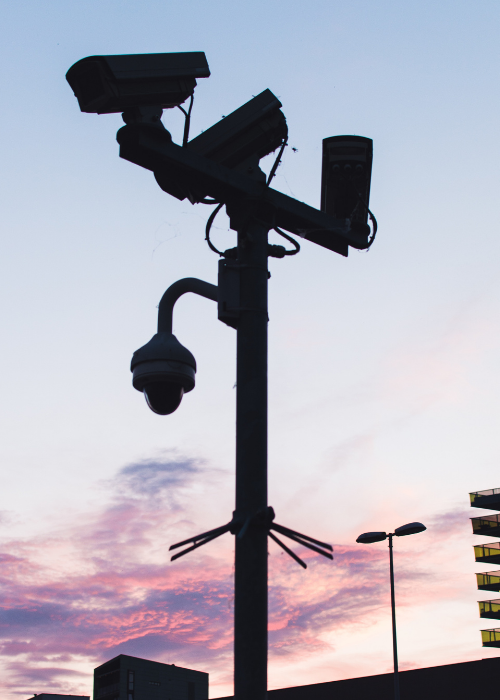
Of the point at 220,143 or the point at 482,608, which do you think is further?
the point at 482,608

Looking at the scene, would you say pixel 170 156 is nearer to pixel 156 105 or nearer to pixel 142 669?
pixel 156 105

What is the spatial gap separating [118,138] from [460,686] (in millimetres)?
35079

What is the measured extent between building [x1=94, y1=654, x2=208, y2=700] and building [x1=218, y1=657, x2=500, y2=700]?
71270 mm

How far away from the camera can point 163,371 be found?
482 centimetres

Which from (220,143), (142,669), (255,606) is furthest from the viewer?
(142,669)

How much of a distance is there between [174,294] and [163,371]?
556 mm

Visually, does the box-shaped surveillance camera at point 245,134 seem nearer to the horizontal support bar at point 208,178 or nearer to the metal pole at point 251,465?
the horizontal support bar at point 208,178

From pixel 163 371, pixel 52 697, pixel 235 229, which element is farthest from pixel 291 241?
pixel 52 697

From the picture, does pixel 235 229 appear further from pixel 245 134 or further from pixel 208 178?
pixel 245 134

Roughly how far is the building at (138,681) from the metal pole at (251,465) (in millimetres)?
107096

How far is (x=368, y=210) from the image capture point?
5637 mm

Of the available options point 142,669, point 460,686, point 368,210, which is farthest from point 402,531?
point 142,669

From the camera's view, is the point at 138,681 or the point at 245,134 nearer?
the point at 245,134

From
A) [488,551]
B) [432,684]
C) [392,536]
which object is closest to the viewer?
[392,536]
